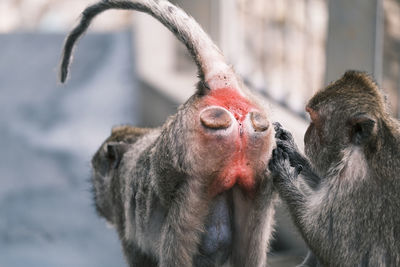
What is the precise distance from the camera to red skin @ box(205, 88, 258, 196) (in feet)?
12.0

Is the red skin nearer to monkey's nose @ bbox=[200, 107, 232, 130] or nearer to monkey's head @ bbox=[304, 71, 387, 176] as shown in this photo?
monkey's nose @ bbox=[200, 107, 232, 130]

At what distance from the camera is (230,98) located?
3.71 meters

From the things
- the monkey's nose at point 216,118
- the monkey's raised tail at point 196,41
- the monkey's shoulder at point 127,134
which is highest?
the monkey's raised tail at point 196,41

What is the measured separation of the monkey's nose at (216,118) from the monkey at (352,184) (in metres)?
0.35

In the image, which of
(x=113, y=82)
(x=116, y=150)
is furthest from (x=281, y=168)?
(x=113, y=82)

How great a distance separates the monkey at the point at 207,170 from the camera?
364cm

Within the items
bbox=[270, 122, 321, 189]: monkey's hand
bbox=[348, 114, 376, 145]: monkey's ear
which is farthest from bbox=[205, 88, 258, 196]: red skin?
bbox=[348, 114, 376, 145]: monkey's ear

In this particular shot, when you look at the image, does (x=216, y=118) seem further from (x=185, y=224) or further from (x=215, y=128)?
(x=185, y=224)

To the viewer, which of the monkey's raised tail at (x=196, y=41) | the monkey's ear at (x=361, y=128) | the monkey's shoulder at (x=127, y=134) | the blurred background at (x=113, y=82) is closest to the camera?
the monkey's ear at (x=361, y=128)

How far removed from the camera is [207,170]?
365 centimetres

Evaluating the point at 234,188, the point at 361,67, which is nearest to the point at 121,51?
the point at 361,67

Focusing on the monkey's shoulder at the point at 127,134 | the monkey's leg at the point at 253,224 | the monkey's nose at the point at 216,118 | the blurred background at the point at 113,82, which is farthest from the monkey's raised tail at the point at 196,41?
the blurred background at the point at 113,82

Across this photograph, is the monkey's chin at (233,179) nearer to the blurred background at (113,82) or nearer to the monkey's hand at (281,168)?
the monkey's hand at (281,168)

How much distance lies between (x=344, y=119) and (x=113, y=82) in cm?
728
